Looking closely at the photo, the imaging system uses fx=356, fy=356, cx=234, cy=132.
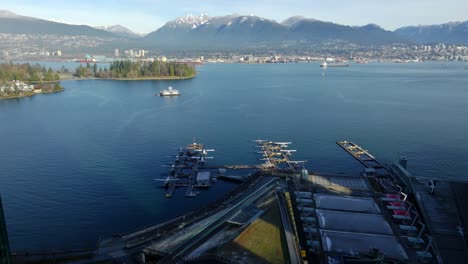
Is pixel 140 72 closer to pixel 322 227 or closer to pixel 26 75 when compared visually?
pixel 26 75

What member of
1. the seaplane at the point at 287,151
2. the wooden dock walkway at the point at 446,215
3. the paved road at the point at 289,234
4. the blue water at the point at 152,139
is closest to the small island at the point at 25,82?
the blue water at the point at 152,139

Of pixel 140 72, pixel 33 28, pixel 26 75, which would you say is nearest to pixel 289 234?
pixel 26 75

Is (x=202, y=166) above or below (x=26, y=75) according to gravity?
below

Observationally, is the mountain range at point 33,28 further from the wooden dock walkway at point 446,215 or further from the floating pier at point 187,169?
the wooden dock walkway at point 446,215

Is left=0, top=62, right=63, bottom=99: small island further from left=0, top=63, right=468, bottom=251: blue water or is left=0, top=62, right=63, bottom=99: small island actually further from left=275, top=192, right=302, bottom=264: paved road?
left=275, top=192, right=302, bottom=264: paved road

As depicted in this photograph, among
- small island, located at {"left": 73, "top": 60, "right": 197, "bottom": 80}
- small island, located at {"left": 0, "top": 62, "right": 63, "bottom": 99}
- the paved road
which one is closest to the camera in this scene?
the paved road

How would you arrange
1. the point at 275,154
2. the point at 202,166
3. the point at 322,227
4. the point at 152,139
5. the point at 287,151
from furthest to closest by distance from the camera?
the point at 152,139
the point at 287,151
the point at 275,154
the point at 202,166
the point at 322,227

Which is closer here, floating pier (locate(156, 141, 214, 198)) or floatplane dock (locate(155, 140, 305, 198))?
floating pier (locate(156, 141, 214, 198))

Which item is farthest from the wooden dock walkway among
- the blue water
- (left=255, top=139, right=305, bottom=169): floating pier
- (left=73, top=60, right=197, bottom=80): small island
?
(left=73, top=60, right=197, bottom=80): small island
